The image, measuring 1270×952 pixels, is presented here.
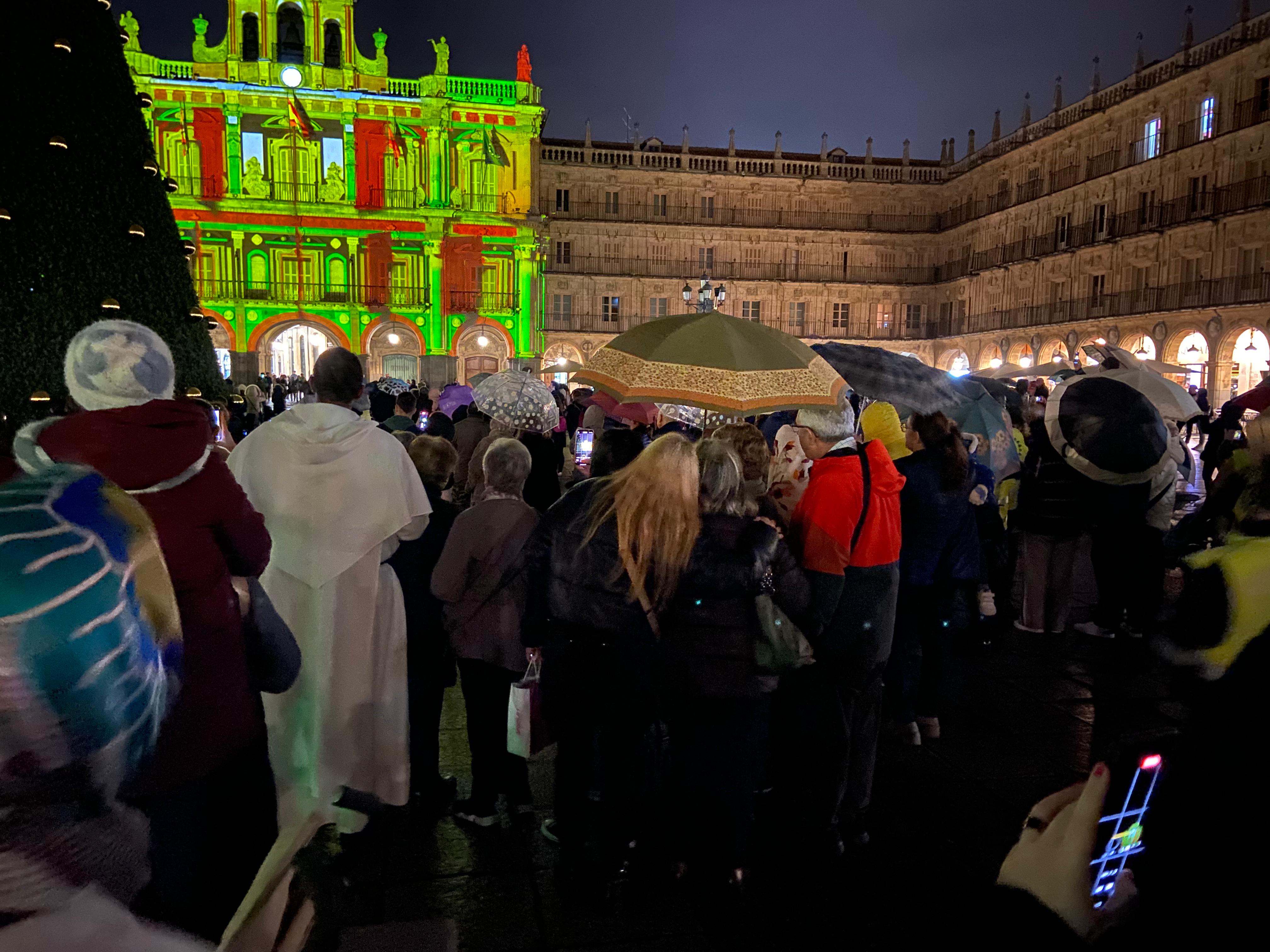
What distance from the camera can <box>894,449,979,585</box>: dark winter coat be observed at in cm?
395

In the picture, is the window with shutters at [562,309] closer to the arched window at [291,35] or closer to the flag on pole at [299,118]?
the flag on pole at [299,118]

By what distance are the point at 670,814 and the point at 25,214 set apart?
11.1 feet

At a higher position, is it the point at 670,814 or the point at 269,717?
the point at 269,717

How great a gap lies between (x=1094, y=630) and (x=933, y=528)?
310cm

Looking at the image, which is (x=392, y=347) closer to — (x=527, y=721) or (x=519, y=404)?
(x=519, y=404)

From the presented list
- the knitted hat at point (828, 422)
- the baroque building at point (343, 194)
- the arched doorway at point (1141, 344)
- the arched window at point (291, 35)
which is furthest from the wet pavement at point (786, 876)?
the arched window at point (291, 35)

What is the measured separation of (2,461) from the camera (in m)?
1.87

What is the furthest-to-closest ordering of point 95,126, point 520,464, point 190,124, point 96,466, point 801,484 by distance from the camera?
point 190,124
point 801,484
point 95,126
point 520,464
point 96,466

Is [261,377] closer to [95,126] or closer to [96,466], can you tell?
[95,126]

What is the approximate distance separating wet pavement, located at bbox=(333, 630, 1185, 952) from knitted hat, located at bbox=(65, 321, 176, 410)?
1.58 meters

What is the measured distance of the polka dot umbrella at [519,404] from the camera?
514cm

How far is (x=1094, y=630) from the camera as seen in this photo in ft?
20.2

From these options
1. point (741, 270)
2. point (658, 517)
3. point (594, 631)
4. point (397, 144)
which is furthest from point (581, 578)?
point (741, 270)

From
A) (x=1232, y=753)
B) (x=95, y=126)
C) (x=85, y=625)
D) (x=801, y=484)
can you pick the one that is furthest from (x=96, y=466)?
(x=801, y=484)
